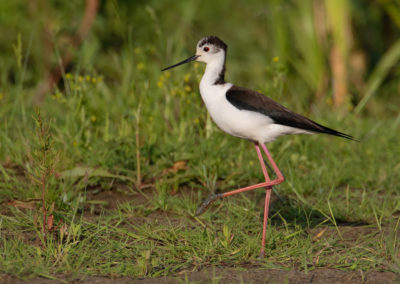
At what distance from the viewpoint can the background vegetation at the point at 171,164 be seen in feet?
9.73

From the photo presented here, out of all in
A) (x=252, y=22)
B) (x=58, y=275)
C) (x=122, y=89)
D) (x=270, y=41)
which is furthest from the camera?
(x=252, y=22)

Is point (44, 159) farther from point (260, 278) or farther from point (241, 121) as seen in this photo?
point (260, 278)

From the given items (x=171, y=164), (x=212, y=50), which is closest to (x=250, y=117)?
(x=212, y=50)

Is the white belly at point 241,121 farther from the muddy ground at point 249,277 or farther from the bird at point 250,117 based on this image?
the muddy ground at point 249,277

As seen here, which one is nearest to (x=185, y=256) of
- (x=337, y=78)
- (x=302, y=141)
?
(x=302, y=141)

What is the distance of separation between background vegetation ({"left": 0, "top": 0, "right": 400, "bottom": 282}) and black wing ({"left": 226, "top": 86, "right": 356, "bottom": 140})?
521 millimetres

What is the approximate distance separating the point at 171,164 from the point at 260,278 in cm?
161

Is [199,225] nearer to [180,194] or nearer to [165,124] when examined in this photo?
[180,194]

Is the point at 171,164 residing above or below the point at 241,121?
below

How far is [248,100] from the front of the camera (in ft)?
10.9

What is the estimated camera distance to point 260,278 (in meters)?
2.65

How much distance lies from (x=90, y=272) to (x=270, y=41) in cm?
455

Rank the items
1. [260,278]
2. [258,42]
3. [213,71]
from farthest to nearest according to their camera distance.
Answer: [258,42] → [213,71] → [260,278]

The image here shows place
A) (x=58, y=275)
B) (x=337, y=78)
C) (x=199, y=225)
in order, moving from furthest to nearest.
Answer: (x=337, y=78), (x=199, y=225), (x=58, y=275)
